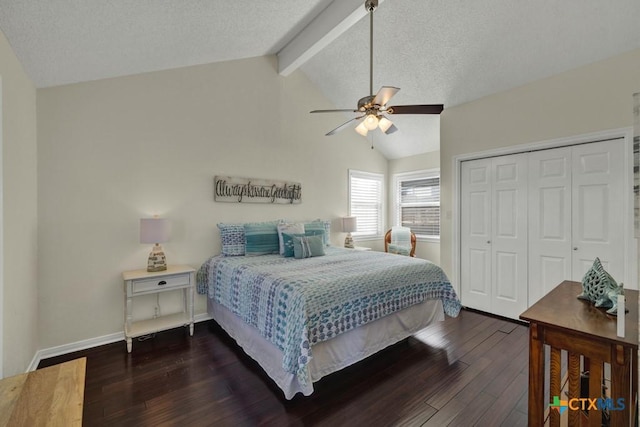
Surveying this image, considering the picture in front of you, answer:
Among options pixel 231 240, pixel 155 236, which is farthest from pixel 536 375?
pixel 155 236

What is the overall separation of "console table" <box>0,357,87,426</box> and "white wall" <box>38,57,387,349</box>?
1.52 m

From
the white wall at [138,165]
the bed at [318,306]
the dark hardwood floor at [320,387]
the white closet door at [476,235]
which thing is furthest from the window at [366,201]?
the dark hardwood floor at [320,387]

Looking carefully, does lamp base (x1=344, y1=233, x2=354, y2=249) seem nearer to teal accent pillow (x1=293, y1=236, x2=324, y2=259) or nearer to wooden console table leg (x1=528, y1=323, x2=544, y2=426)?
teal accent pillow (x1=293, y1=236, x2=324, y2=259)

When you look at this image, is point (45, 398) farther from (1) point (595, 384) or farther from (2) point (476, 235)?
(2) point (476, 235)

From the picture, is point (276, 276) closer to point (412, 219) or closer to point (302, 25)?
point (302, 25)

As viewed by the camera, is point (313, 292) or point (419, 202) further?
point (419, 202)

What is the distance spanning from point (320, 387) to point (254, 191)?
8.32ft

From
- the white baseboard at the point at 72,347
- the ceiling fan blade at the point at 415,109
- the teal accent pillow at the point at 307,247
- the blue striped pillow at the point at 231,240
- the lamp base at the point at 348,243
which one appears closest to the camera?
the white baseboard at the point at 72,347

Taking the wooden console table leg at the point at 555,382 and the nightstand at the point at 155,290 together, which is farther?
the nightstand at the point at 155,290

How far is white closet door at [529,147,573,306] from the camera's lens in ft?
9.73

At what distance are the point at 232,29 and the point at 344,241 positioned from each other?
11.2ft

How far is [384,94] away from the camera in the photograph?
2221mm

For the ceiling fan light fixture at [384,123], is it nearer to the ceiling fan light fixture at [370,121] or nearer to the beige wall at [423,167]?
the ceiling fan light fixture at [370,121]

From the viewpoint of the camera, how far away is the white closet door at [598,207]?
2.65m
